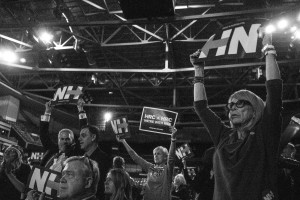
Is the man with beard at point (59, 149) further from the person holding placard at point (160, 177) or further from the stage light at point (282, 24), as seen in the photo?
the stage light at point (282, 24)

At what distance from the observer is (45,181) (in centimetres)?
337

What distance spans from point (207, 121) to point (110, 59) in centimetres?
1325

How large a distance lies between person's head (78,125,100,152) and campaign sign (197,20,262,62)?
203 centimetres

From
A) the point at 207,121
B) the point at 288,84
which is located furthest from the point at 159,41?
the point at 207,121

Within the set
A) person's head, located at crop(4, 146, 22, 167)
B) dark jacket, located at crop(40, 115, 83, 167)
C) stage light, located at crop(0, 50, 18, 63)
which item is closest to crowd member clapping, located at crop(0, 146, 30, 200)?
person's head, located at crop(4, 146, 22, 167)

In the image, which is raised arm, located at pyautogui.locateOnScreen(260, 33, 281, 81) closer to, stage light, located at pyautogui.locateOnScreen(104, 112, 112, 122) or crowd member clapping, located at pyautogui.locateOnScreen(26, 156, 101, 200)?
crowd member clapping, located at pyautogui.locateOnScreen(26, 156, 101, 200)

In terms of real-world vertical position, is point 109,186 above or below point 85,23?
below

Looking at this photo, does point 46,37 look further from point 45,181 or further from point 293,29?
point 45,181

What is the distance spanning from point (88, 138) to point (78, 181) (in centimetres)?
164

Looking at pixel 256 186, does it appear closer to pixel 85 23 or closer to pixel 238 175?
pixel 238 175

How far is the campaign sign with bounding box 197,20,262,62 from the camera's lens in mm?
2879

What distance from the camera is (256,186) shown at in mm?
1860

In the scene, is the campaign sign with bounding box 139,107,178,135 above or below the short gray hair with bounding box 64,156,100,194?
above

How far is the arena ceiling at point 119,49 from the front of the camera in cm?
1074
